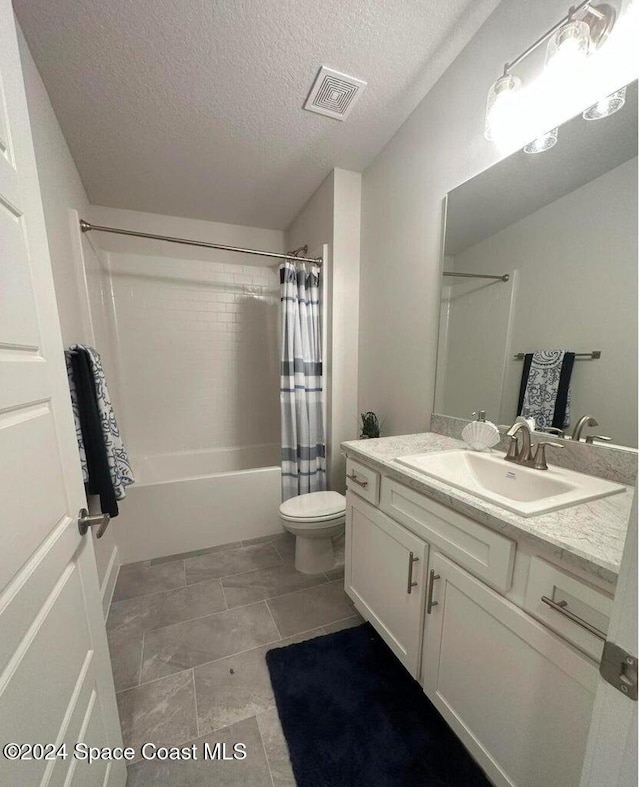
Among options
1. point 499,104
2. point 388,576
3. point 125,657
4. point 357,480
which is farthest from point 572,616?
point 125,657

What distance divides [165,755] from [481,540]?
4.00 ft

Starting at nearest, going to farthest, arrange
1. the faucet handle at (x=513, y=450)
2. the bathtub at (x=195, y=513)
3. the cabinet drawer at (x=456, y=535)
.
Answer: the cabinet drawer at (x=456, y=535) < the faucet handle at (x=513, y=450) < the bathtub at (x=195, y=513)

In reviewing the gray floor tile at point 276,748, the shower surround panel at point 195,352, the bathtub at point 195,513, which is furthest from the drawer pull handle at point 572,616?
the shower surround panel at point 195,352

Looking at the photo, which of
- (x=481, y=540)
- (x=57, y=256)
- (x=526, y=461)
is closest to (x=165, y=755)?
(x=481, y=540)

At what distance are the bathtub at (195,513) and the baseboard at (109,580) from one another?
0.08 meters

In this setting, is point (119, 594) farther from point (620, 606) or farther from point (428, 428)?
point (620, 606)

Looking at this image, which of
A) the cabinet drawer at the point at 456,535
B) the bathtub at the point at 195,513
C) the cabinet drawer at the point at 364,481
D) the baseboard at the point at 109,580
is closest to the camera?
the cabinet drawer at the point at 456,535

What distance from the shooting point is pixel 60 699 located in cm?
59

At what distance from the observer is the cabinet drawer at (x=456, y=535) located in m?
0.73

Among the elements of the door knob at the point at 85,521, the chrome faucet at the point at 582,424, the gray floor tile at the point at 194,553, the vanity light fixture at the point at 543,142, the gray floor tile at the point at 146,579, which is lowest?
the gray floor tile at the point at 194,553

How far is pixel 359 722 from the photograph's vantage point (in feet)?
3.41

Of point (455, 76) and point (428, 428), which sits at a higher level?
point (455, 76)

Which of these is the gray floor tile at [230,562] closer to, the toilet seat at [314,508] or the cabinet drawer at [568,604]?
→ the toilet seat at [314,508]

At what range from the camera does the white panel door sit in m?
0.49
